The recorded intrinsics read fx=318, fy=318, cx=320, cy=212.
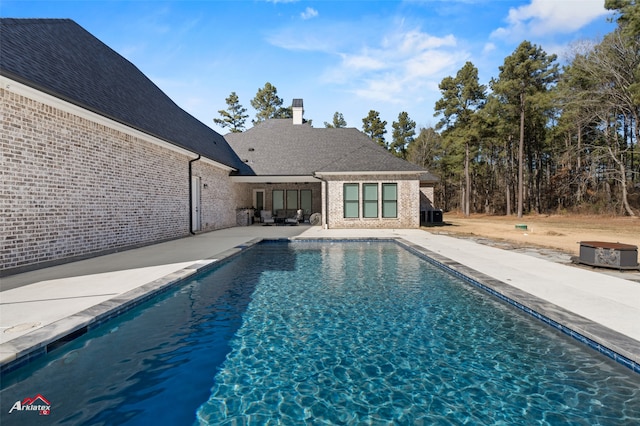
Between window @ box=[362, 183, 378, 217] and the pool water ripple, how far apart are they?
11.7m

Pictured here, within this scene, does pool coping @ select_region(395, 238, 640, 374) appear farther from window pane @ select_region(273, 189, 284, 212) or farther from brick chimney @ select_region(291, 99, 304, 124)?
brick chimney @ select_region(291, 99, 304, 124)

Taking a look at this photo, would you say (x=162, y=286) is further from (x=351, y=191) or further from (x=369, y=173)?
(x=369, y=173)

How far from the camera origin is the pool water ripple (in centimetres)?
253

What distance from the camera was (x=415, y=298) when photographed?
5.36m

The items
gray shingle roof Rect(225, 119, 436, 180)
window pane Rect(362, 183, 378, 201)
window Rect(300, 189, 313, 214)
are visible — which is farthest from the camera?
window Rect(300, 189, 313, 214)

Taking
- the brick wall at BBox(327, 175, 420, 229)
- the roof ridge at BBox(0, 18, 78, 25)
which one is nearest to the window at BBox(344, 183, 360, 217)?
the brick wall at BBox(327, 175, 420, 229)

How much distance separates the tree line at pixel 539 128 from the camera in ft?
73.1

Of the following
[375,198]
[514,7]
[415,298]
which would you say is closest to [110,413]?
[415,298]

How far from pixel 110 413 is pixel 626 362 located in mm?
4502

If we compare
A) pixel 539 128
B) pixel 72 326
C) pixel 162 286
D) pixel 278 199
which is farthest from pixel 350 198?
pixel 539 128

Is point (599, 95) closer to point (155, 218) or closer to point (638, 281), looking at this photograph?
point (638, 281)

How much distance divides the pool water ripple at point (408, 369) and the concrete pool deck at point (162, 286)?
0.35 metres

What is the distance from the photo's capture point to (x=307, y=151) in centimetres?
2081

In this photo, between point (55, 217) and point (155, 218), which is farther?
point (155, 218)
